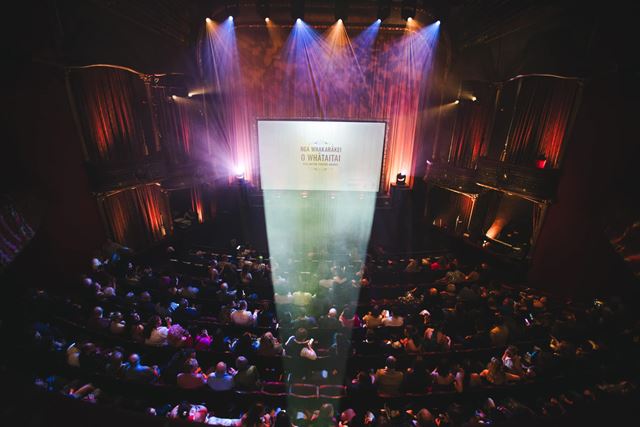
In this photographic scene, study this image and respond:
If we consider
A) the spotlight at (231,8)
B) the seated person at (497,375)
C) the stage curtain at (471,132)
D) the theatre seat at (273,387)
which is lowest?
the theatre seat at (273,387)

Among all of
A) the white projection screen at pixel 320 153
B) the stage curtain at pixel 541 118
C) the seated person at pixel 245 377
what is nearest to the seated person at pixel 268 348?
the seated person at pixel 245 377

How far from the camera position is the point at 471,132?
983 centimetres

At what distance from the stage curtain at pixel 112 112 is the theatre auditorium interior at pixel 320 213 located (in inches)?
2.2

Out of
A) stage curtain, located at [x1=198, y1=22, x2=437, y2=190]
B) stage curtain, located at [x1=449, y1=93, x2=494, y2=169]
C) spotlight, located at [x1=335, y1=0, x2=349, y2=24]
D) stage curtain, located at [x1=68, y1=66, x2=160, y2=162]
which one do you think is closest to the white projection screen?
stage curtain, located at [x1=198, y1=22, x2=437, y2=190]

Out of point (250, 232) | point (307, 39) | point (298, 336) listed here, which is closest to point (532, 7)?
point (307, 39)

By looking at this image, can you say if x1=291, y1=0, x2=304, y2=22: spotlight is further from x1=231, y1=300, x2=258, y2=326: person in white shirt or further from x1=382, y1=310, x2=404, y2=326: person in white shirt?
x1=382, y1=310, x2=404, y2=326: person in white shirt

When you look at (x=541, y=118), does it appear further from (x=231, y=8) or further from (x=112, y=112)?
(x=112, y=112)

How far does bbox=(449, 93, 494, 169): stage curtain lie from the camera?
365 inches

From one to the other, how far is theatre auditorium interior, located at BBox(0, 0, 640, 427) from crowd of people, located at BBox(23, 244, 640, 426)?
0.04 metres

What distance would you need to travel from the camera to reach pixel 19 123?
247 inches

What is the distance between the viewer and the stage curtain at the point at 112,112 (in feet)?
23.8

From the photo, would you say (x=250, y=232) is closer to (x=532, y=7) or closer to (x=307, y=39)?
(x=307, y=39)

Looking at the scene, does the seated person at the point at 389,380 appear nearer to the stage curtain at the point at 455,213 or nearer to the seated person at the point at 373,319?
the seated person at the point at 373,319

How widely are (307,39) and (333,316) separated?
965 centimetres
